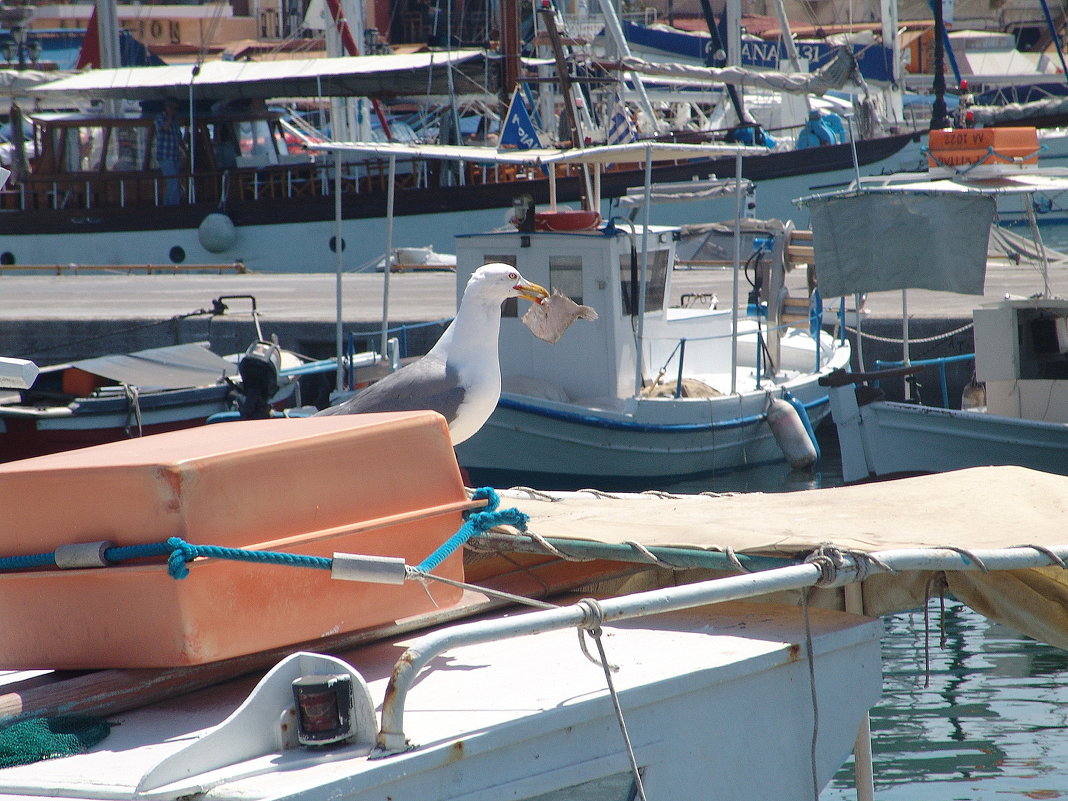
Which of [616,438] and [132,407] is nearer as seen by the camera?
[132,407]

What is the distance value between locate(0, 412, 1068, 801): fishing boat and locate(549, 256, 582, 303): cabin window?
8536mm

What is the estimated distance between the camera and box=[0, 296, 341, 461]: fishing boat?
464 inches

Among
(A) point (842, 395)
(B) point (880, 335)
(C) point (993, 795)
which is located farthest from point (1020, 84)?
(C) point (993, 795)

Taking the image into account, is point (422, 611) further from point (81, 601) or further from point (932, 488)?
point (932, 488)

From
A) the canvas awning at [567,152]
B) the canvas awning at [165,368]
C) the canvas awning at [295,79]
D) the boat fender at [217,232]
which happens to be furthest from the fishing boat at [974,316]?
the boat fender at [217,232]

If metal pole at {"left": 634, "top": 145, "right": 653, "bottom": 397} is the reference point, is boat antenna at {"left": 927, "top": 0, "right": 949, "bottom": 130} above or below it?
above

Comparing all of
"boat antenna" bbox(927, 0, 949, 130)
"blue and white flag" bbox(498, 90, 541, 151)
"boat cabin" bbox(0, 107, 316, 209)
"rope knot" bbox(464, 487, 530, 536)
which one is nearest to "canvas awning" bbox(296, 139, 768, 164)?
"blue and white flag" bbox(498, 90, 541, 151)

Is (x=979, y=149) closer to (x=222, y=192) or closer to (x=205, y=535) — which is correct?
(x=205, y=535)

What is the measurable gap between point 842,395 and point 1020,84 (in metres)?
40.3

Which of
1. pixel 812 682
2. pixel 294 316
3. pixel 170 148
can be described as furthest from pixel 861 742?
pixel 170 148

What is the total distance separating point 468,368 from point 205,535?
2758mm

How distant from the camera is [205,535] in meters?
2.65

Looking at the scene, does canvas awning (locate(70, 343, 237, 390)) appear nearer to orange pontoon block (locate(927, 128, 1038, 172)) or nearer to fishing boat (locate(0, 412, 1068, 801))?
orange pontoon block (locate(927, 128, 1038, 172))

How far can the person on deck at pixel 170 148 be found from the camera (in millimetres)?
26438
